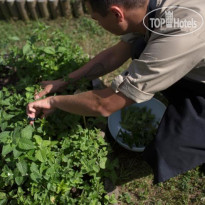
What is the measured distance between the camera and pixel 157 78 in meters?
1.48

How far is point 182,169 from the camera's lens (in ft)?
6.46

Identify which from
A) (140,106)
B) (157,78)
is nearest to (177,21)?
(157,78)

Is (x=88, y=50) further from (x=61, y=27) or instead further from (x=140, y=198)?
(x=140, y=198)

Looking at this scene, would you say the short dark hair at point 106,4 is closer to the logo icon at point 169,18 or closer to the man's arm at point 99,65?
the logo icon at point 169,18

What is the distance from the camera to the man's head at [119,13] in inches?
56.5

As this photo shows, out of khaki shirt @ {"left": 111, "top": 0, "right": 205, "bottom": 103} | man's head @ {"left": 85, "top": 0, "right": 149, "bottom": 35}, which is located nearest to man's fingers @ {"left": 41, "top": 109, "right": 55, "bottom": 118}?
khaki shirt @ {"left": 111, "top": 0, "right": 205, "bottom": 103}

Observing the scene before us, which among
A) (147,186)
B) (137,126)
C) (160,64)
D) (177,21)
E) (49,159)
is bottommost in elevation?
(147,186)

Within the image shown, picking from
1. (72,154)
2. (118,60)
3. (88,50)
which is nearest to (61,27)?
(88,50)

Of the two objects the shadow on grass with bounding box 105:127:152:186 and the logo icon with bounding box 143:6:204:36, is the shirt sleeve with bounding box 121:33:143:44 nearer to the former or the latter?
the logo icon with bounding box 143:6:204:36

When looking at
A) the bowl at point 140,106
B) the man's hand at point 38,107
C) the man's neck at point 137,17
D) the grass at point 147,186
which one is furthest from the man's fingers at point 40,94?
the man's neck at point 137,17

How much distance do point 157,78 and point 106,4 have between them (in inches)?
18.6

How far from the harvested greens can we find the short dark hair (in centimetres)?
120

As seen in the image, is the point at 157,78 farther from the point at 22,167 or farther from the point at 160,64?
the point at 22,167

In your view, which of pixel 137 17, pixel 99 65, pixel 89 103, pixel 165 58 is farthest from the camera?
pixel 99 65
